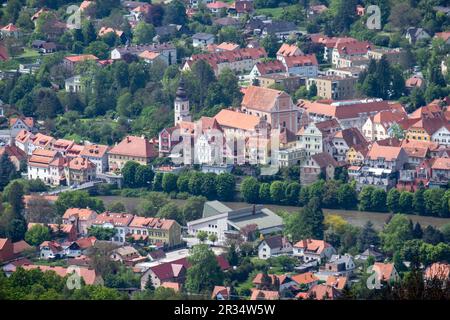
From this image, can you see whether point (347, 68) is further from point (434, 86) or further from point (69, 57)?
point (69, 57)

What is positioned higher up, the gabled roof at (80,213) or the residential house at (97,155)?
the gabled roof at (80,213)

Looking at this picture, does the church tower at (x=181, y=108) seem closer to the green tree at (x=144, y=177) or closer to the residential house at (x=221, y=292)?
the green tree at (x=144, y=177)

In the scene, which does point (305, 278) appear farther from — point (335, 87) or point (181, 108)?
point (335, 87)

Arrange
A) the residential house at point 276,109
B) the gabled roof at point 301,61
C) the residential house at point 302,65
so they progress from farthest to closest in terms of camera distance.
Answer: the gabled roof at point 301,61 < the residential house at point 302,65 < the residential house at point 276,109

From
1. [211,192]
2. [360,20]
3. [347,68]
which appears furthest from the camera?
[360,20]

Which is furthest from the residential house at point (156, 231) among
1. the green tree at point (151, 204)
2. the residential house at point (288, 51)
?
the residential house at point (288, 51)

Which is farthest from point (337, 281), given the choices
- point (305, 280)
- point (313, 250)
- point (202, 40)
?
point (202, 40)
